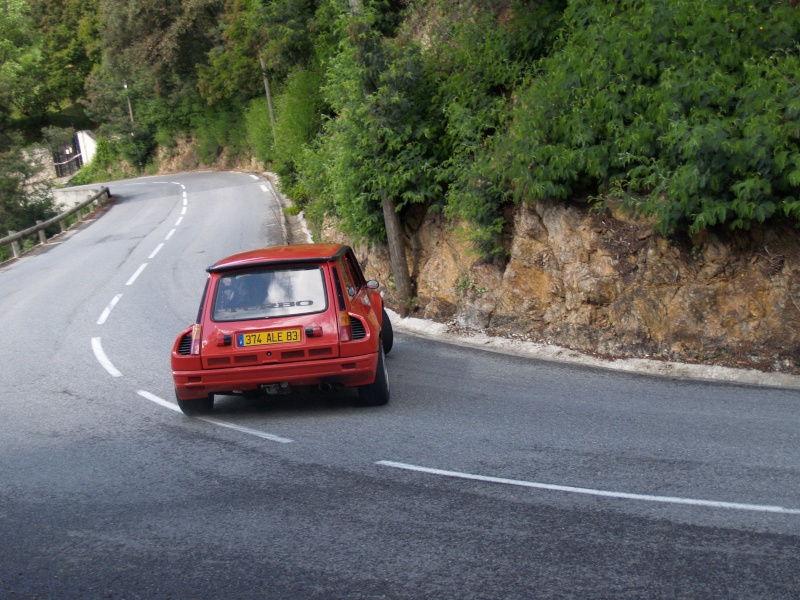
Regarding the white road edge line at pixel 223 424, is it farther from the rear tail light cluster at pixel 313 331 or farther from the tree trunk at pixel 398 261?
the tree trunk at pixel 398 261

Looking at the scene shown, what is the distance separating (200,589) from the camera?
4.67 meters

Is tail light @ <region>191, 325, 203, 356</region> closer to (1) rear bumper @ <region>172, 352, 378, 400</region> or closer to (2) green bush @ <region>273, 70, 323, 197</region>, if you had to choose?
(1) rear bumper @ <region>172, 352, 378, 400</region>

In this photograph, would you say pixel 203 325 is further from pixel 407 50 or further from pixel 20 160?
pixel 20 160

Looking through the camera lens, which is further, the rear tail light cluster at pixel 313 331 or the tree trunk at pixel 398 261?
the tree trunk at pixel 398 261

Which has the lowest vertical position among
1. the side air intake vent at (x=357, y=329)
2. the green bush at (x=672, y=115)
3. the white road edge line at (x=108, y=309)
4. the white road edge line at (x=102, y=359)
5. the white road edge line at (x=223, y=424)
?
the white road edge line at (x=108, y=309)

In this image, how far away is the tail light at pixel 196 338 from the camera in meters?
8.23

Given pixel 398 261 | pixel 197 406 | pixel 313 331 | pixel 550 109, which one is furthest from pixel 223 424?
pixel 398 261

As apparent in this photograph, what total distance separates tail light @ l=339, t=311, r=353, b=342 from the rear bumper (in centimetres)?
21

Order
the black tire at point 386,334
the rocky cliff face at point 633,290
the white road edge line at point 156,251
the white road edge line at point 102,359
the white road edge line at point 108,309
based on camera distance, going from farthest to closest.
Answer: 1. the white road edge line at point 156,251
2. the white road edge line at point 108,309
3. the white road edge line at point 102,359
4. the black tire at point 386,334
5. the rocky cliff face at point 633,290

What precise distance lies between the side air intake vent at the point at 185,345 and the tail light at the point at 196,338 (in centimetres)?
9

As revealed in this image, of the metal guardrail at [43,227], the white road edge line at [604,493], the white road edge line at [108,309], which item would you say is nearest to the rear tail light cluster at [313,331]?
the white road edge line at [604,493]

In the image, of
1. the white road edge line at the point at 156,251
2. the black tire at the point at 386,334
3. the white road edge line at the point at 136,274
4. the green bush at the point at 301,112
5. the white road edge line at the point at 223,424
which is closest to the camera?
the white road edge line at the point at 223,424

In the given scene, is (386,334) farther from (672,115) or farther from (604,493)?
(604,493)

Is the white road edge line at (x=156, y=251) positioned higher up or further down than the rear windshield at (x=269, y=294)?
further down
